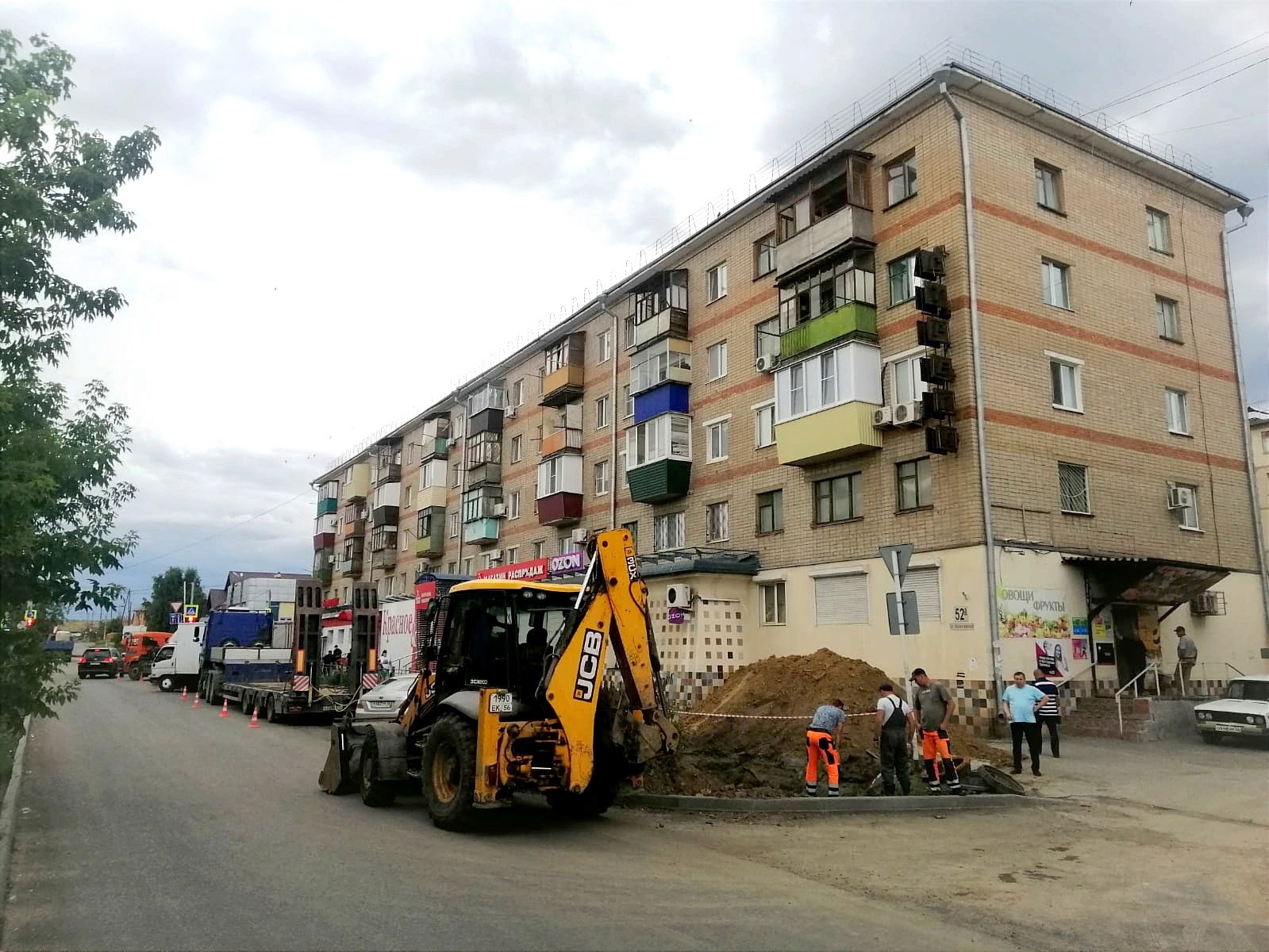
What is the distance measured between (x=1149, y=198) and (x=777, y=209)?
10171mm

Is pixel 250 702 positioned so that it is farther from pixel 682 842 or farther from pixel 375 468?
pixel 375 468

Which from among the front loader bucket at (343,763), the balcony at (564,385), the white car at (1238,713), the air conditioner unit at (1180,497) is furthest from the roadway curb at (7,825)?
the balcony at (564,385)

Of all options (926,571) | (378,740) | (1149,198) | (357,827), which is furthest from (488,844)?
(1149,198)

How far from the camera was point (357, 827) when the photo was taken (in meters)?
9.88

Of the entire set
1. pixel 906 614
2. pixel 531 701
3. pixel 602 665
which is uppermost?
pixel 906 614

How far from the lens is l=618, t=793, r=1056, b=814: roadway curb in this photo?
36.3 feet

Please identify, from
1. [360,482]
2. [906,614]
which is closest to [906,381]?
[906,614]

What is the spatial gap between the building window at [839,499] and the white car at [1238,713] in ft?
27.2

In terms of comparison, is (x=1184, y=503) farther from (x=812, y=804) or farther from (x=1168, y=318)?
(x=812, y=804)

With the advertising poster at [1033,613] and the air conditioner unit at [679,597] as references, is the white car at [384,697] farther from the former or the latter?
the advertising poster at [1033,613]

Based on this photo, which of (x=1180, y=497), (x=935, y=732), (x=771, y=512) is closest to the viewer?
(x=935, y=732)

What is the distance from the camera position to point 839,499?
24.0 meters

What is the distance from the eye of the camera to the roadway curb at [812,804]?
36.3ft

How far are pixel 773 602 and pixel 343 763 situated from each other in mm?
15644
